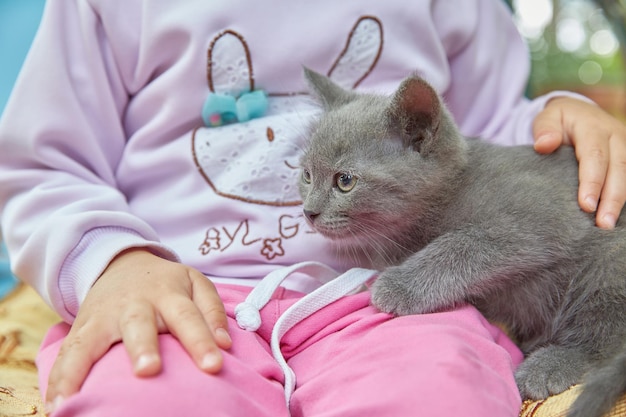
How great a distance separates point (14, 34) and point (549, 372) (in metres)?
1.60

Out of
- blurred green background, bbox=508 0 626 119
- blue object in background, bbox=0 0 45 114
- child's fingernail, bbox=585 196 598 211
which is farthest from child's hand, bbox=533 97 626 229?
blurred green background, bbox=508 0 626 119

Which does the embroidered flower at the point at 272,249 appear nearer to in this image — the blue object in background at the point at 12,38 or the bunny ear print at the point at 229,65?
the bunny ear print at the point at 229,65

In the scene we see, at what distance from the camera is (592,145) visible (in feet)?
4.28

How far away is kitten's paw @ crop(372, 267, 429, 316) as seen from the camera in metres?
1.09

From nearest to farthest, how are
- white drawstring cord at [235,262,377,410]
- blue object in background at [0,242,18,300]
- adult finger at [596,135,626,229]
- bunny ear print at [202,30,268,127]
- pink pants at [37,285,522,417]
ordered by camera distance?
1. pink pants at [37,285,522,417]
2. white drawstring cord at [235,262,377,410]
3. adult finger at [596,135,626,229]
4. bunny ear print at [202,30,268,127]
5. blue object in background at [0,242,18,300]

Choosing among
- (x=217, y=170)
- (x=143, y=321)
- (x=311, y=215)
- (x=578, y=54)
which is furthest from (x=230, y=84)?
(x=578, y=54)

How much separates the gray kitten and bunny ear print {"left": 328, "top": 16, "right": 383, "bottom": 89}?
250mm

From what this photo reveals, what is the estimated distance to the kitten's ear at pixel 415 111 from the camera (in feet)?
3.56

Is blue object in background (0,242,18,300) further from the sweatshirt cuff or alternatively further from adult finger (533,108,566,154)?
adult finger (533,108,566,154)

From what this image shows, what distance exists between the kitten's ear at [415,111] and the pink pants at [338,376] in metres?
0.33

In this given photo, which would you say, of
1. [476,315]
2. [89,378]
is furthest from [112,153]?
[476,315]

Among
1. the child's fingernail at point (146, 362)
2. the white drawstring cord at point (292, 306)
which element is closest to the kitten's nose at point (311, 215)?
the white drawstring cord at point (292, 306)

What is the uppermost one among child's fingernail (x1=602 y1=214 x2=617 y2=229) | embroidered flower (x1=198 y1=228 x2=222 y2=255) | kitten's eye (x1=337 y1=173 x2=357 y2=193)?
child's fingernail (x1=602 y1=214 x2=617 y2=229)

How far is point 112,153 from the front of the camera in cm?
146
